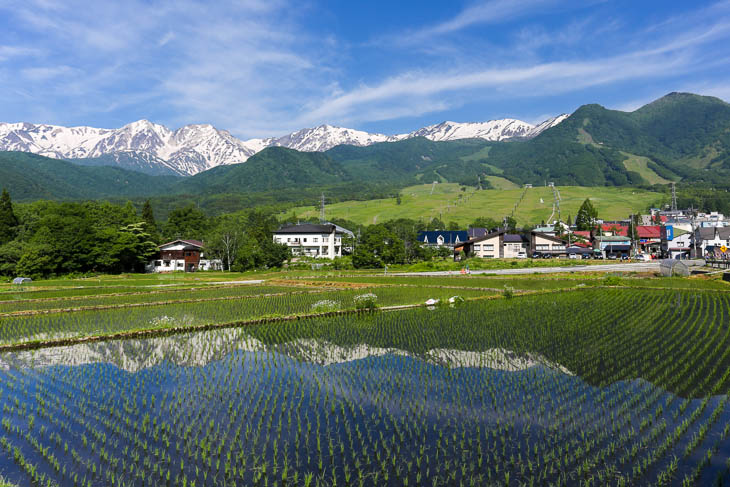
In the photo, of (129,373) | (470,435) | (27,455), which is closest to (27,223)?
(129,373)

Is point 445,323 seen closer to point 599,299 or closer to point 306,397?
point 306,397

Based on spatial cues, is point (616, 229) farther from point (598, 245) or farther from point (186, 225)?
point (186, 225)

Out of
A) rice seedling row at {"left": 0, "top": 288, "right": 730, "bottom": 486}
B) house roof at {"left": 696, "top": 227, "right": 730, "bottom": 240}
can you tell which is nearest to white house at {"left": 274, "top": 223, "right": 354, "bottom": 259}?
rice seedling row at {"left": 0, "top": 288, "right": 730, "bottom": 486}

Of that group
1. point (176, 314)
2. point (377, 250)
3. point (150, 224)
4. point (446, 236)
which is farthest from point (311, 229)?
point (176, 314)

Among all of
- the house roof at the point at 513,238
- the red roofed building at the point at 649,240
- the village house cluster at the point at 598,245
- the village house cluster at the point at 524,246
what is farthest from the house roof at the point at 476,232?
the red roofed building at the point at 649,240

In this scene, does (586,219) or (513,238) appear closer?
(513,238)

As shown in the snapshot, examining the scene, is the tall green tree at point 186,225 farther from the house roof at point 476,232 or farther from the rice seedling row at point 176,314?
the rice seedling row at point 176,314
